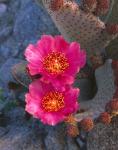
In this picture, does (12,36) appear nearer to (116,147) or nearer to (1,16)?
(1,16)

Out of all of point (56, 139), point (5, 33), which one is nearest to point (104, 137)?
point (56, 139)

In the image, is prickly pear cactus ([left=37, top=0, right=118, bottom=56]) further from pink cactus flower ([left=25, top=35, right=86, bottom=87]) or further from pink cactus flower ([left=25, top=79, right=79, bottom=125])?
pink cactus flower ([left=25, top=79, right=79, bottom=125])

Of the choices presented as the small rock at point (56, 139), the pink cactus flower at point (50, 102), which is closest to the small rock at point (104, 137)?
the small rock at point (56, 139)

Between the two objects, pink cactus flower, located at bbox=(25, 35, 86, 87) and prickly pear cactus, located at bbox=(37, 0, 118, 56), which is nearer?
pink cactus flower, located at bbox=(25, 35, 86, 87)

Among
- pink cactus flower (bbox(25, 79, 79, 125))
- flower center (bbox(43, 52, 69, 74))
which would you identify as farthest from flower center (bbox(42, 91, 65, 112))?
flower center (bbox(43, 52, 69, 74))

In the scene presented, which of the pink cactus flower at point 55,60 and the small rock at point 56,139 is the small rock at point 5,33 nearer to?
the small rock at point 56,139

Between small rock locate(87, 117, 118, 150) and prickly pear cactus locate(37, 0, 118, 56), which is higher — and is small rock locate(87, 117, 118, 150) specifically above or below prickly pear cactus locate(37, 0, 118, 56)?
below

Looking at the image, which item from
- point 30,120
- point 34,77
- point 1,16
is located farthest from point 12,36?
point 34,77

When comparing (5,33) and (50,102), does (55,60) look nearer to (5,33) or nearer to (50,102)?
(50,102)
